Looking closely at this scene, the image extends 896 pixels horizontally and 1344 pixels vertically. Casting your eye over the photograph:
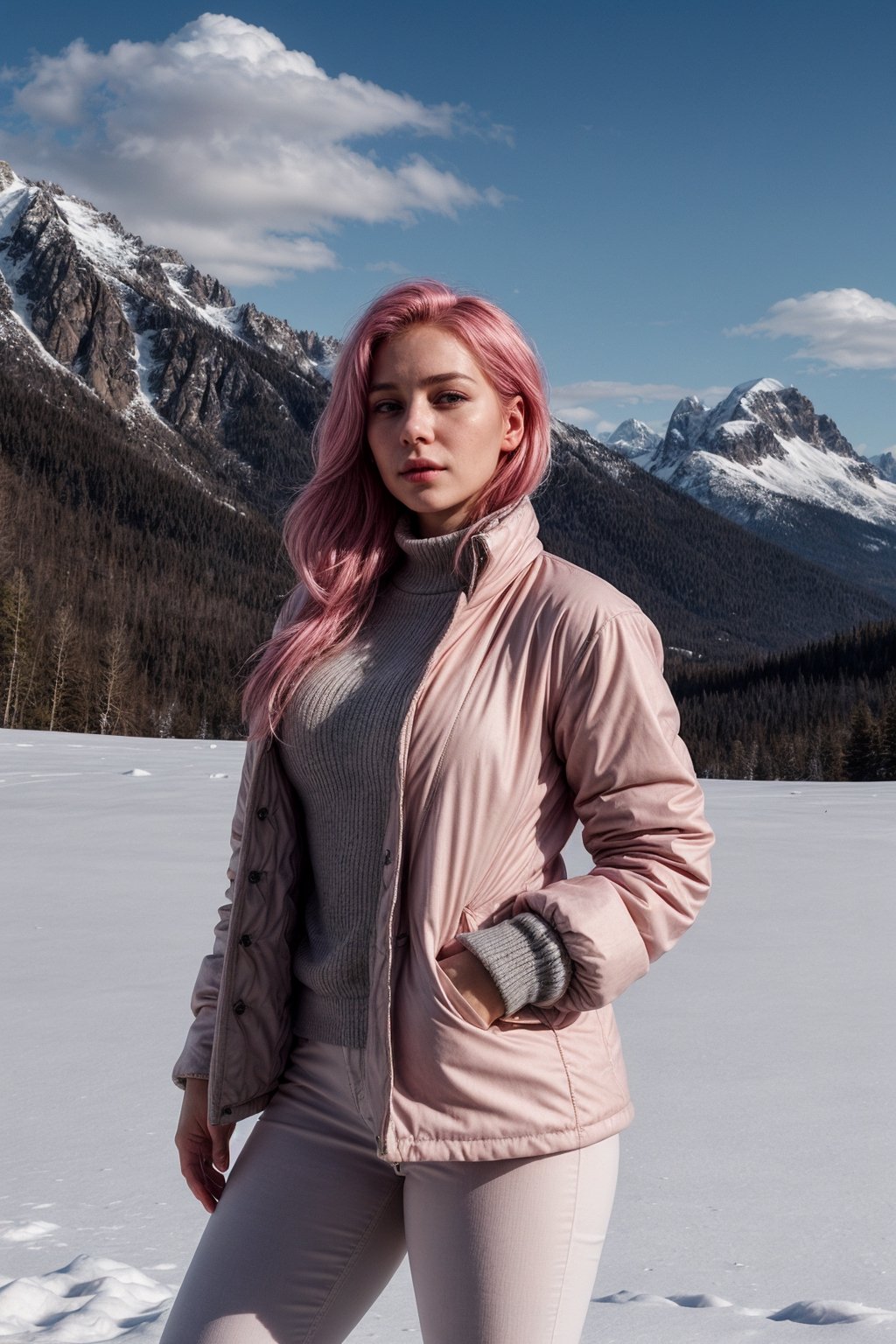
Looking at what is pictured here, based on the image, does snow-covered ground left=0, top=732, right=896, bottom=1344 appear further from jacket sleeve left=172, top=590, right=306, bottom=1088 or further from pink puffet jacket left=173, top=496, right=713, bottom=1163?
pink puffet jacket left=173, top=496, right=713, bottom=1163

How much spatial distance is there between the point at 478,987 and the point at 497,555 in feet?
2.00

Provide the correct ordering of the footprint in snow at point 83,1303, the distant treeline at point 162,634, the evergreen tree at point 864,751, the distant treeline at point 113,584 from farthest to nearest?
the evergreen tree at point 864,751 < the distant treeline at point 162,634 < the distant treeline at point 113,584 < the footprint in snow at point 83,1303

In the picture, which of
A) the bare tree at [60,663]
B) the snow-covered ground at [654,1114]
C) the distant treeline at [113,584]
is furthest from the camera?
the distant treeline at [113,584]

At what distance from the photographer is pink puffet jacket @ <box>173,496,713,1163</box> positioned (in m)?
1.46

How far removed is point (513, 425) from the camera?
1.80m

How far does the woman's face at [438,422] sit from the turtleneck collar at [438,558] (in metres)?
0.06

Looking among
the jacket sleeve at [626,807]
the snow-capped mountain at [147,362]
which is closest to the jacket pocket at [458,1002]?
the jacket sleeve at [626,807]

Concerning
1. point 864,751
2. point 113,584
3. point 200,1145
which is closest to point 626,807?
point 200,1145

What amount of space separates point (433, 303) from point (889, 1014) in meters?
3.85

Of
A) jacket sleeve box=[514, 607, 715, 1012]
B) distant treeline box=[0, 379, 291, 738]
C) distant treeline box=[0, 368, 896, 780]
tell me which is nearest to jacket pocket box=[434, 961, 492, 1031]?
jacket sleeve box=[514, 607, 715, 1012]

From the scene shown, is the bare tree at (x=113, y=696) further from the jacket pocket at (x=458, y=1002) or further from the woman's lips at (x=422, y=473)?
the jacket pocket at (x=458, y=1002)

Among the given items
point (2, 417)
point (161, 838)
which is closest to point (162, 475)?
point (2, 417)

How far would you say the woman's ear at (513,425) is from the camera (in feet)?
5.83

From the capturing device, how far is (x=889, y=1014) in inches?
178
